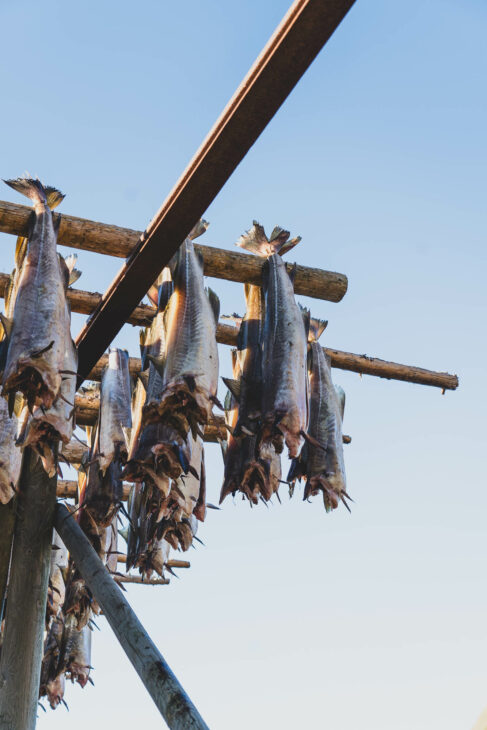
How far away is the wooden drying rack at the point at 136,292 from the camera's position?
11.1ft

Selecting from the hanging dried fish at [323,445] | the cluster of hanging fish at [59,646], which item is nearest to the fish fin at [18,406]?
the hanging dried fish at [323,445]

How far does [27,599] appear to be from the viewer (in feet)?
15.5

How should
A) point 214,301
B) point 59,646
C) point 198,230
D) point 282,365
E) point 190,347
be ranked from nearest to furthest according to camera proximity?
point 190,347, point 282,365, point 214,301, point 198,230, point 59,646

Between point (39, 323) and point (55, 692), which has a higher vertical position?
point (39, 323)

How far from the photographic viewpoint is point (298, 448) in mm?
4520

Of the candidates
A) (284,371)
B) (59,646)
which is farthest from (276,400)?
(59,646)

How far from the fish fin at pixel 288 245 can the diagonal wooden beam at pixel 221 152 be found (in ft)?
3.56

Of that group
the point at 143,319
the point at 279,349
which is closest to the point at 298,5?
the point at 279,349

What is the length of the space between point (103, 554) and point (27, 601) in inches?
36.4

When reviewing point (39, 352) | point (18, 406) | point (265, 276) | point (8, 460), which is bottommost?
point (8, 460)

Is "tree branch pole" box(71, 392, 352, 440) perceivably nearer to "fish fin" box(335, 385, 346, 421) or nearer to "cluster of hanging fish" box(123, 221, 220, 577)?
"fish fin" box(335, 385, 346, 421)

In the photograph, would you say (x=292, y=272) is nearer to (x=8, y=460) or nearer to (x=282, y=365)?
(x=282, y=365)

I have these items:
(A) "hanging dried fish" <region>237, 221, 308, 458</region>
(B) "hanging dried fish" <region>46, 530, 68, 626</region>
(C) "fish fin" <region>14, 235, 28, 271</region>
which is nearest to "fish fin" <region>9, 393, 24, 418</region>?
(C) "fish fin" <region>14, 235, 28, 271</region>

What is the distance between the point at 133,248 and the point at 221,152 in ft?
3.47
